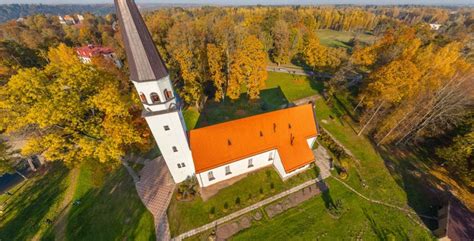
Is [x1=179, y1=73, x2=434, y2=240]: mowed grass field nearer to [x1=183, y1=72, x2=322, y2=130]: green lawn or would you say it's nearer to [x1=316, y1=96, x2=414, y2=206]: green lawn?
[x1=316, y1=96, x2=414, y2=206]: green lawn

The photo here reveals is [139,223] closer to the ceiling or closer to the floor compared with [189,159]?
closer to the floor

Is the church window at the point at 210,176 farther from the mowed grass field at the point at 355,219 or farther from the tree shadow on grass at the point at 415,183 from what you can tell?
the tree shadow on grass at the point at 415,183

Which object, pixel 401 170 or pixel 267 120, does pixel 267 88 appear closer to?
pixel 267 120

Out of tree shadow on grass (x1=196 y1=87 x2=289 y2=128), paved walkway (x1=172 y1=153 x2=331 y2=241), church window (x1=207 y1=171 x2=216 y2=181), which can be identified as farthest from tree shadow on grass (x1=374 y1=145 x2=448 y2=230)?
church window (x1=207 y1=171 x2=216 y2=181)

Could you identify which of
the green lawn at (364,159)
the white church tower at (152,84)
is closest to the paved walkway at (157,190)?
the white church tower at (152,84)

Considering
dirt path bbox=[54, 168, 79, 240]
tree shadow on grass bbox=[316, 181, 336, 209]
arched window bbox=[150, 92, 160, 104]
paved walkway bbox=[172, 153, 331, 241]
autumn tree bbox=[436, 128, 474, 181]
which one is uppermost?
arched window bbox=[150, 92, 160, 104]

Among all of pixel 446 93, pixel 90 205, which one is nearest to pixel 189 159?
pixel 90 205
